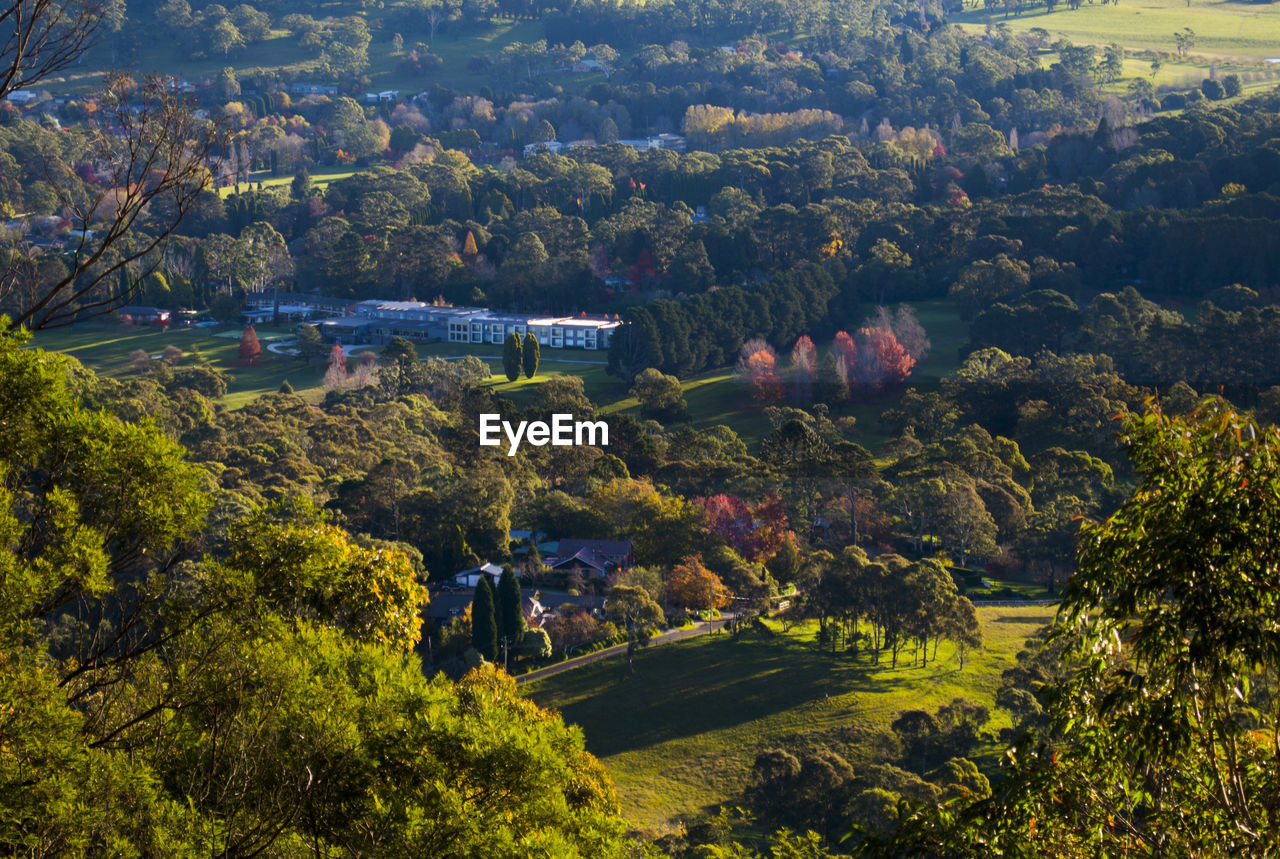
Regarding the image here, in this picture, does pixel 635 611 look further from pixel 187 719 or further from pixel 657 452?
pixel 187 719

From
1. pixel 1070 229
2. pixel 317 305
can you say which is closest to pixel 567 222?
pixel 317 305

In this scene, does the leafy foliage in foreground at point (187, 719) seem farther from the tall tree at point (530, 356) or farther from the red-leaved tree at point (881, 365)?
the tall tree at point (530, 356)

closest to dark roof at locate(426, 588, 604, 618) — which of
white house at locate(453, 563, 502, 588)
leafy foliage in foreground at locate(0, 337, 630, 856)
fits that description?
white house at locate(453, 563, 502, 588)

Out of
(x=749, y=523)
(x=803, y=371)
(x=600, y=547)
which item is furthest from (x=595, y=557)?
(x=803, y=371)

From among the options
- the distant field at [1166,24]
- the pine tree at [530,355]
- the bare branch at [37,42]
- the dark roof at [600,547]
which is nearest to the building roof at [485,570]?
the dark roof at [600,547]

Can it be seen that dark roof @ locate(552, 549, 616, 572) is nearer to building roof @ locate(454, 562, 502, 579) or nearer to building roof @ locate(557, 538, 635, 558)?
building roof @ locate(557, 538, 635, 558)

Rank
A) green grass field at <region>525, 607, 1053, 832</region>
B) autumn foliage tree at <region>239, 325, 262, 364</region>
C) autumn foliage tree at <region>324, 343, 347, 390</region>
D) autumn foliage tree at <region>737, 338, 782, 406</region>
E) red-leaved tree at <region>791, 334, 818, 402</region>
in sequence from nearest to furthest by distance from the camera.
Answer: green grass field at <region>525, 607, 1053, 832</region> → red-leaved tree at <region>791, 334, 818, 402</region> → autumn foliage tree at <region>737, 338, 782, 406</region> → autumn foliage tree at <region>324, 343, 347, 390</region> → autumn foliage tree at <region>239, 325, 262, 364</region>
